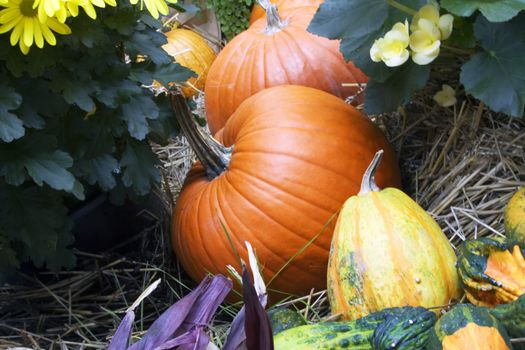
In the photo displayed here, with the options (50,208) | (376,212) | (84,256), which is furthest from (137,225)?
(376,212)

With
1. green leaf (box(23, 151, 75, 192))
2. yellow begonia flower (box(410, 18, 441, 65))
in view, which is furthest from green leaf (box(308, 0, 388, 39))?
green leaf (box(23, 151, 75, 192))

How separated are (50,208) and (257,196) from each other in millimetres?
534

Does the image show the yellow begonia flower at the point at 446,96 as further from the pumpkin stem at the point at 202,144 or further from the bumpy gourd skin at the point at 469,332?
the bumpy gourd skin at the point at 469,332

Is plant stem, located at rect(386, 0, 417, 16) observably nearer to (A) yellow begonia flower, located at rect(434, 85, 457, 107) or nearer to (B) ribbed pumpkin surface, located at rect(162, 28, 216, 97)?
(A) yellow begonia flower, located at rect(434, 85, 457, 107)

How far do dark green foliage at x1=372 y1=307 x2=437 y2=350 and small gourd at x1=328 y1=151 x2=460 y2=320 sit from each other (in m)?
0.22

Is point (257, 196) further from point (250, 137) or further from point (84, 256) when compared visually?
point (84, 256)

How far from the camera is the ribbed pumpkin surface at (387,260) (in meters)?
1.49

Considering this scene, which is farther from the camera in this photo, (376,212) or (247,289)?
(376,212)

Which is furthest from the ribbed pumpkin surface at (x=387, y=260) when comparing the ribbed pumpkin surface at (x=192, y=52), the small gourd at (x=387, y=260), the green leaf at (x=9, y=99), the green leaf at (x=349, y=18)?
the ribbed pumpkin surface at (x=192, y=52)

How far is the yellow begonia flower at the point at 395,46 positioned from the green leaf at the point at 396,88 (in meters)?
0.11

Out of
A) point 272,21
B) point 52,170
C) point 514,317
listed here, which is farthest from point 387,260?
point 272,21

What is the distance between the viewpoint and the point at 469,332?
114cm

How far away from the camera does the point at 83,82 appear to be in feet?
5.74

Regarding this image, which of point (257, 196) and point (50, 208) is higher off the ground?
point (50, 208)
